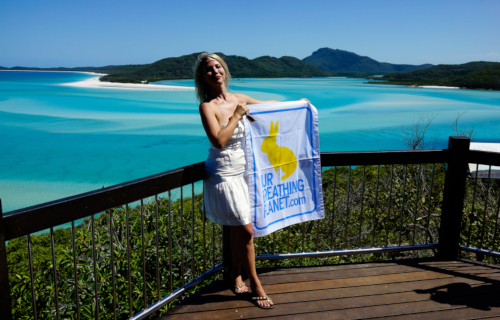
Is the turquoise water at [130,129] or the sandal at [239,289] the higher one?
the sandal at [239,289]

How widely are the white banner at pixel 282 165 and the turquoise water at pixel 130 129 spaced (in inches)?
980

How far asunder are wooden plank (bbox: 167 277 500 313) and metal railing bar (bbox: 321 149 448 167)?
987 millimetres

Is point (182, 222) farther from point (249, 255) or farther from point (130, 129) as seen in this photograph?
point (130, 129)

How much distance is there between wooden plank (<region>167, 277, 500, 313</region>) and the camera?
2.81 m

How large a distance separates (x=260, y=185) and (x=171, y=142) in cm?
4158

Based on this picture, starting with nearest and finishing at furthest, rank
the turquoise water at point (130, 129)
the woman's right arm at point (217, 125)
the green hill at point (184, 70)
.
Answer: the woman's right arm at point (217, 125)
the turquoise water at point (130, 129)
the green hill at point (184, 70)

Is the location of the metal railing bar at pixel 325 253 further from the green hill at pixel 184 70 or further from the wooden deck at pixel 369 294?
the green hill at pixel 184 70

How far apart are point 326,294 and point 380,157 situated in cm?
122

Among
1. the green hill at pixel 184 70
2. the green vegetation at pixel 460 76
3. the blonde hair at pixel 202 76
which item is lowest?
the blonde hair at pixel 202 76

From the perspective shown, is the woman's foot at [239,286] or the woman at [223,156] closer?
the woman at [223,156]

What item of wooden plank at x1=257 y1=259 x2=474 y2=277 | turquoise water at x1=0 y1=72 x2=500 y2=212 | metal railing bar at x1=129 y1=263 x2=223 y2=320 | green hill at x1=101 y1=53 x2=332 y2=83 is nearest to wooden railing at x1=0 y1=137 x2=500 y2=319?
metal railing bar at x1=129 y1=263 x2=223 y2=320

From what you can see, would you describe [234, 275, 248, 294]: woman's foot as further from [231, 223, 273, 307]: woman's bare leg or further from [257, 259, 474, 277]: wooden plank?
[257, 259, 474, 277]: wooden plank

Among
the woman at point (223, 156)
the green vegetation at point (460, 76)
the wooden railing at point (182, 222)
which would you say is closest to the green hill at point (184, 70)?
the green vegetation at point (460, 76)

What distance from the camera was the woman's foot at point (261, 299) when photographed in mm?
2795
